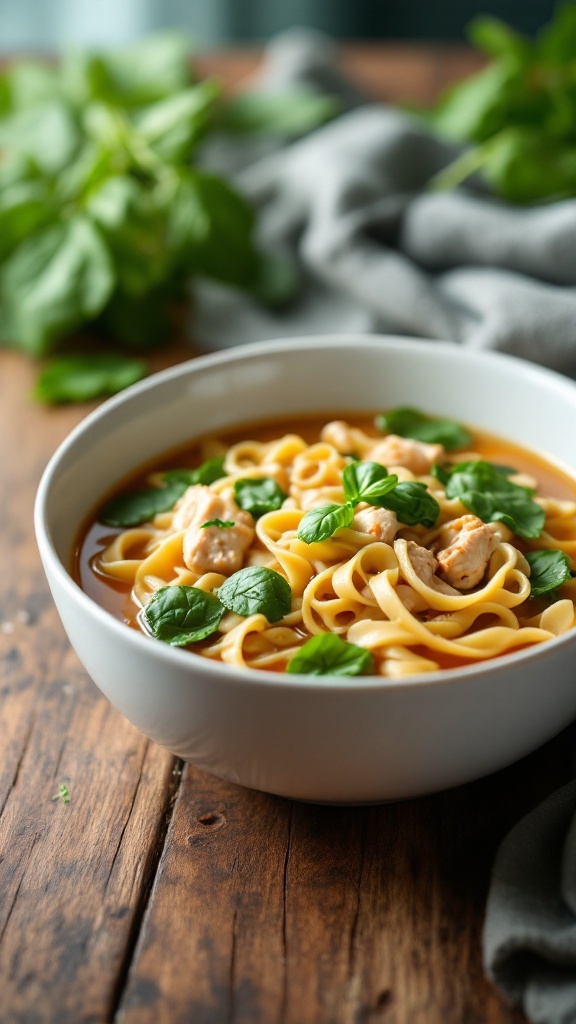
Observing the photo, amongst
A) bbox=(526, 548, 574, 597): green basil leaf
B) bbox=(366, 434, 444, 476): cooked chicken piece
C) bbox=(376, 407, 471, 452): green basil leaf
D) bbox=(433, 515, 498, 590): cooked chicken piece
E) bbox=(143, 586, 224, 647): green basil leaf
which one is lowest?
bbox=(376, 407, 471, 452): green basil leaf

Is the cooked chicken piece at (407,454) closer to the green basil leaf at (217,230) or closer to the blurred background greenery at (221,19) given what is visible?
the green basil leaf at (217,230)

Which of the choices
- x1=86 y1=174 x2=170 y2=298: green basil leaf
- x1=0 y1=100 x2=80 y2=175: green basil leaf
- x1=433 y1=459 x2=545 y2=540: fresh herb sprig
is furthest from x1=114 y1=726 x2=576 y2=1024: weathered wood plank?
x1=0 y1=100 x2=80 y2=175: green basil leaf

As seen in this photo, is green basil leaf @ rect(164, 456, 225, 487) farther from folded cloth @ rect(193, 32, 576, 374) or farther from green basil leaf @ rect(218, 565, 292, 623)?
folded cloth @ rect(193, 32, 576, 374)

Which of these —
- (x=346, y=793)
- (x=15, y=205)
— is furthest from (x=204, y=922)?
(x=15, y=205)

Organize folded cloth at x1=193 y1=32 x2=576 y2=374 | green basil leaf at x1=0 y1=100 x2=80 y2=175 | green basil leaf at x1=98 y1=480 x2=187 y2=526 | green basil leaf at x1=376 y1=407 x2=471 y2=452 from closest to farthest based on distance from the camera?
green basil leaf at x1=98 y1=480 x2=187 y2=526, green basil leaf at x1=376 y1=407 x2=471 y2=452, folded cloth at x1=193 y1=32 x2=576 y2=374, green basil leaf at x1=0 y1=100 x2=80 y2=175

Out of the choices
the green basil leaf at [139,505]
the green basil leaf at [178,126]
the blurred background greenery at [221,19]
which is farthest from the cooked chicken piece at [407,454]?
the blurred background greenery at [221,19]

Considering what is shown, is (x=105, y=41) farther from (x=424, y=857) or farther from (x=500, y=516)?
(x=424, y=857)
